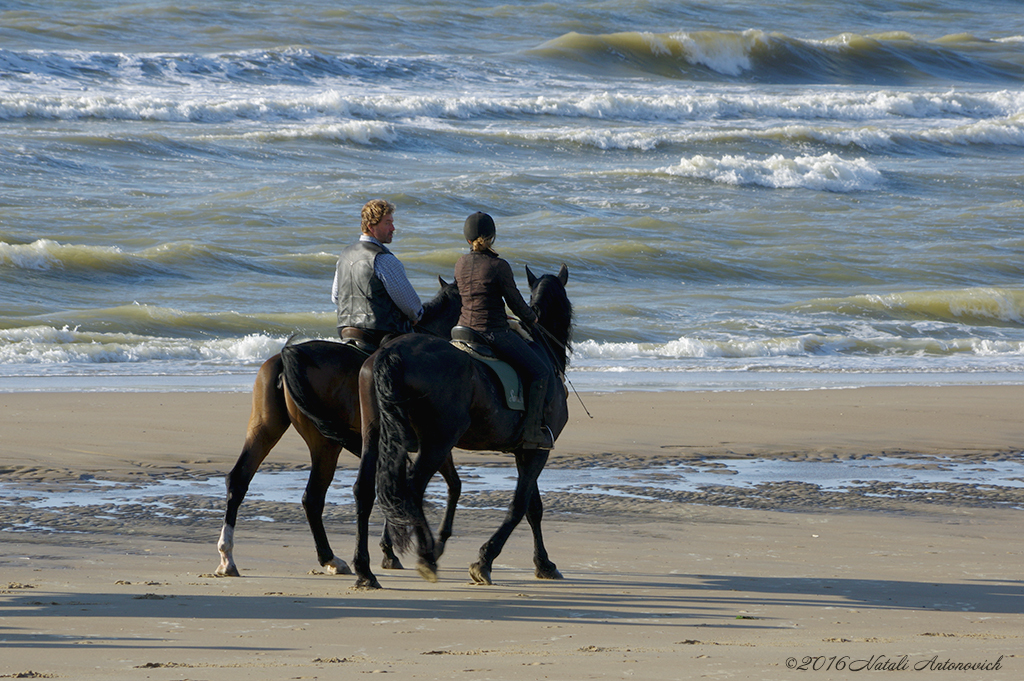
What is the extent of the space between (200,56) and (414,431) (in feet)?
109

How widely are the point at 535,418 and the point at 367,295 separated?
1.02 m

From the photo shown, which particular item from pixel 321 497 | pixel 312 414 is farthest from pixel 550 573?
pixel 312 414

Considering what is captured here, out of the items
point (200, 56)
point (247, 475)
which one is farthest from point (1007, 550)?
point (200, 56)

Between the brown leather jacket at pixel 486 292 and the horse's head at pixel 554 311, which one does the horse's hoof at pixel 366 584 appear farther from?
the horse's head at pixel 554 311

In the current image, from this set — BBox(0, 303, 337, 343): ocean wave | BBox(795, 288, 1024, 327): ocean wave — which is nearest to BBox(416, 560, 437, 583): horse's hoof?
BBox(0, 303, 337, 343): ocean wave

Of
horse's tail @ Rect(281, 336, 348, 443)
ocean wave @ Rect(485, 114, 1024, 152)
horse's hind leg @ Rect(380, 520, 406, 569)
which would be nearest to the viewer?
horse's tail @ Rect(281, 336, 348, 443)

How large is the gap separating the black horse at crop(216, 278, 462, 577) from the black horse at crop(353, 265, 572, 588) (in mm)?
212

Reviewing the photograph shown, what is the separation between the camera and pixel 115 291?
1658cm

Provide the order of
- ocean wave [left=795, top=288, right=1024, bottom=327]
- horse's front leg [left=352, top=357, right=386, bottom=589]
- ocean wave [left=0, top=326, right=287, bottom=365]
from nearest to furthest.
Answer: horse's front leg [left=352, top=357, right=386, bottom=589] < ocean wave [left=0, top=326, right=287, bottom=365] < ocean wave [left=795, top=288, right=1024, bottom=327]

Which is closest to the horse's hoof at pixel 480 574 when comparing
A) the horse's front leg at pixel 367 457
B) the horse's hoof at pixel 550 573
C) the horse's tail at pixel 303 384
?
the horse's hoof at pixel 550 573

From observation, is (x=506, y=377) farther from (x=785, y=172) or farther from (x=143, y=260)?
(x=785, y=172)

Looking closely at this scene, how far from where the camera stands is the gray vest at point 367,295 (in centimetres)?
540

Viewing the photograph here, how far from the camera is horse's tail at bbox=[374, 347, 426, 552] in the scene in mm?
4996

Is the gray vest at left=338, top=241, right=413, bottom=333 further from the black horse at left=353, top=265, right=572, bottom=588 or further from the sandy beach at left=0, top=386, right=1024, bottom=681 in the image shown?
the sandy beach at left=0, top=386, right=1024, bottom=681
